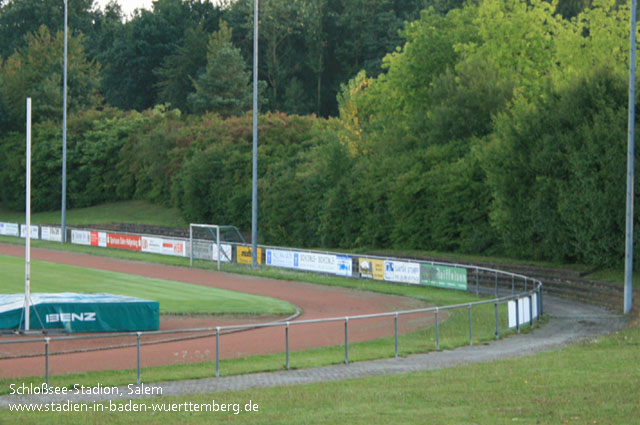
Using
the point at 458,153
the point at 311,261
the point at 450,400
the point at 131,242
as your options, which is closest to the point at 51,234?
the point at 131,242

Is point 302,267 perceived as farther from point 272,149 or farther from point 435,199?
point 272,149

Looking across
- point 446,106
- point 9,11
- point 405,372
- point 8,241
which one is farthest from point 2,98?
point 405,372

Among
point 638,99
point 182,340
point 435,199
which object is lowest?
point 182,340

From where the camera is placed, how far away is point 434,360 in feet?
68.3

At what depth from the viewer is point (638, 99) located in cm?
3575

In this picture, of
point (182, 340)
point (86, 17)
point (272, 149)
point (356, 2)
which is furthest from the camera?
point (86, 17)

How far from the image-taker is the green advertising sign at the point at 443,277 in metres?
35.7

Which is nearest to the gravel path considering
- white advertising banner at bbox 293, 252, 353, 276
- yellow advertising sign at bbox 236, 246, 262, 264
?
white advertising banner at bbox 293, 252, 353, 276

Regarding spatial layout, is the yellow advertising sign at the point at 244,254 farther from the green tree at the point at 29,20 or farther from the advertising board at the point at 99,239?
the green tree at the point at 29,20

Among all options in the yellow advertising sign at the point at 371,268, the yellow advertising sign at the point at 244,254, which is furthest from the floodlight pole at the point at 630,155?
the yellow advertising sign at the point at 244,254

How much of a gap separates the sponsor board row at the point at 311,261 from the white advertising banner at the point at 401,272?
2.71 meters

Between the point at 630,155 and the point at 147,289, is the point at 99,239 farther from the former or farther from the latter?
the point at 630,155

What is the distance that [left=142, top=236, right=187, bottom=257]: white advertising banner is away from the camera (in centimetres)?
5216

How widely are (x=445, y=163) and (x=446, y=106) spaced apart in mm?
4676
